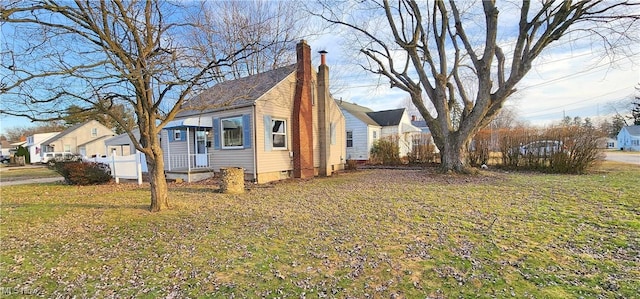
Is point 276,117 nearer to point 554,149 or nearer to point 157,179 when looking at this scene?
point 157,179

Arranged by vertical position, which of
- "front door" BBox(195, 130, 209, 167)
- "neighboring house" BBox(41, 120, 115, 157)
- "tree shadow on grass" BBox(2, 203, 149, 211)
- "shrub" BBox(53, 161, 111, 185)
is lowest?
"tree shadow on grass" BBox(2, 203, 149, 211)

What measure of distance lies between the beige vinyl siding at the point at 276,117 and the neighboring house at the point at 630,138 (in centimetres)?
5564

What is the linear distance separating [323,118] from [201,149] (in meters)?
5.94

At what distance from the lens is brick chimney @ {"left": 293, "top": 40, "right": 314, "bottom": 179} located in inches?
511

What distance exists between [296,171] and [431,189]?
5956 mm

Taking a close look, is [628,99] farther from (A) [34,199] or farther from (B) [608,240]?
(A) [34,199]

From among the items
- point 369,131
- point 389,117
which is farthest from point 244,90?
point 389,117

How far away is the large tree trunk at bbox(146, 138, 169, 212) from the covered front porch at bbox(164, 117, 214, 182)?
5.45 meters

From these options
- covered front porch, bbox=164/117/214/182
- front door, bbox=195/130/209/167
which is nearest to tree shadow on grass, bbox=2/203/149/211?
covered front porch, bbox=164/117/214/182

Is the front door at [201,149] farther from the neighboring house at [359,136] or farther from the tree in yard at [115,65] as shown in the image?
the neighboring house at [359,136]

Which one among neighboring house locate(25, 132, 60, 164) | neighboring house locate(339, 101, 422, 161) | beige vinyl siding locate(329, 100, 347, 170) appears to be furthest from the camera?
neighboring house locate(25, 132, 60, 164)

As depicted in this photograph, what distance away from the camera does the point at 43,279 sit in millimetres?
3551

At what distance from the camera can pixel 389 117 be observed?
26266mm

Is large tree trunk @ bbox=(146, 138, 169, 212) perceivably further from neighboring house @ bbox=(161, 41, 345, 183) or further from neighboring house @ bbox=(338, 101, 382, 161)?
neighboring house @ bbox=(338, 101, 382, 161)
